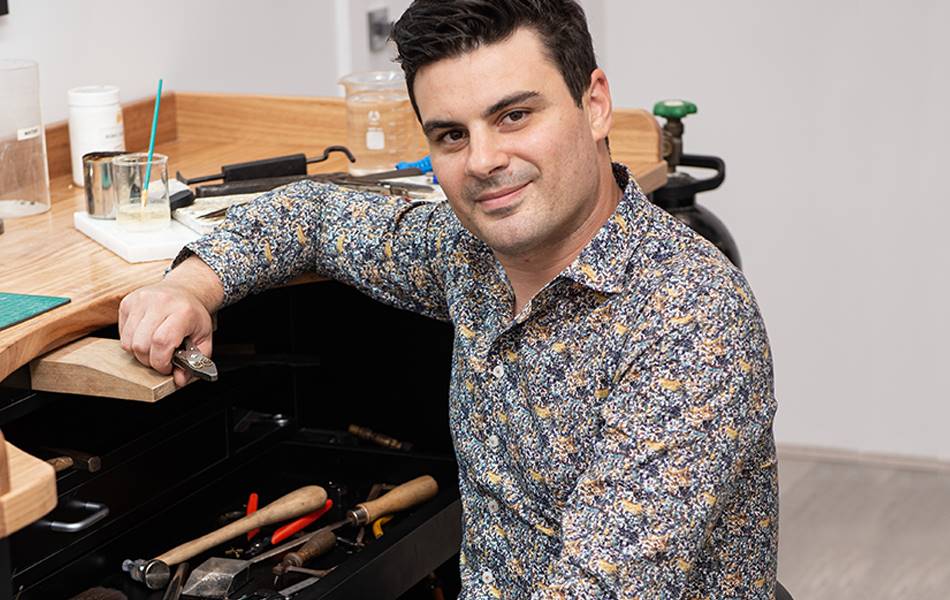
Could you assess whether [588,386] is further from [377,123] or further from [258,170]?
[377,123]

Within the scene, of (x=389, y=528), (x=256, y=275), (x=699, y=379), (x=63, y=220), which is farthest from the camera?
(x=63, y=220)

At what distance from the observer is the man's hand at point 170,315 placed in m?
1.34

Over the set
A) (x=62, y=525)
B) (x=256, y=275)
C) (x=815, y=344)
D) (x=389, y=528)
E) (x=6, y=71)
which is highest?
(x=6, y=71)

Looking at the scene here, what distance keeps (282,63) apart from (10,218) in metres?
1.01

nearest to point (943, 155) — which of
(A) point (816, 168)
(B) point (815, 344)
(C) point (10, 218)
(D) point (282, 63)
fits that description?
(A) point (816, 168)

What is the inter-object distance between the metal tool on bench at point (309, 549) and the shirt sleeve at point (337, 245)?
255 millimetres

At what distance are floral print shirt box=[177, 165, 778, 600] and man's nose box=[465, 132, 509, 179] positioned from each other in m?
0.12

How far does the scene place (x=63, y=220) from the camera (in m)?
1.82

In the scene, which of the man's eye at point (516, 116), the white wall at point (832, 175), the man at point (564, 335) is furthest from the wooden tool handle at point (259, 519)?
the white wall at point (832, 175)

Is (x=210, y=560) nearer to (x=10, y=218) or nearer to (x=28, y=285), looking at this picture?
(x=28, y=285)

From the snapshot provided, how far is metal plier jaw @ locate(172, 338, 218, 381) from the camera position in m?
1.31

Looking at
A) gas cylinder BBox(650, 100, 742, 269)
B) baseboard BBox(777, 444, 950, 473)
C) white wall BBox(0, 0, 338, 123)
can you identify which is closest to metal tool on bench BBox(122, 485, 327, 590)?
white wall BBox(0, 0, 338, 123)

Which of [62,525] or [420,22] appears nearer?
[420,22]

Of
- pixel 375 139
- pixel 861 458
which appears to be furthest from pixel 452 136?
pixel 861 458
